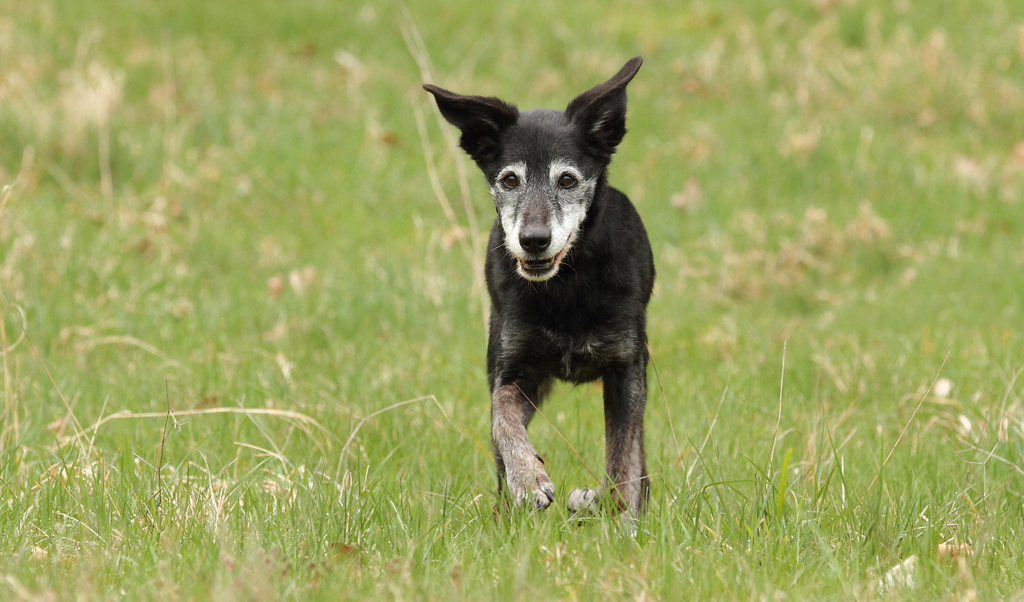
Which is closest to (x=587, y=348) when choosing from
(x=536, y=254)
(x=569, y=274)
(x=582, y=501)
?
(x=569, y=274)

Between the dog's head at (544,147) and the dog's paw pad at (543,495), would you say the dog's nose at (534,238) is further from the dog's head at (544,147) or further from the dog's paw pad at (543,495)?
the dog's paw pad at (543,495)

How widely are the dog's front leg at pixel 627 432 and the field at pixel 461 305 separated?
0.59 ft

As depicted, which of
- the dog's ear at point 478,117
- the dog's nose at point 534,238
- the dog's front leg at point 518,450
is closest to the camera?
the dog's front leg at point 518,450

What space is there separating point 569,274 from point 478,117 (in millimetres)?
743

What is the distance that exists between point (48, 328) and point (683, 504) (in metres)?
4.58

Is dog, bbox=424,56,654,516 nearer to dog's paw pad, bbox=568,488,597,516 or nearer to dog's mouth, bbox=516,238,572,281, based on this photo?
dog's mouth, bbox=516,238,572,281

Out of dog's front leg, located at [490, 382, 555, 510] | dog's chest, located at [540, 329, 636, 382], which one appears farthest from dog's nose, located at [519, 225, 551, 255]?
dog's front leg, located at [490, 382, 555, 510]

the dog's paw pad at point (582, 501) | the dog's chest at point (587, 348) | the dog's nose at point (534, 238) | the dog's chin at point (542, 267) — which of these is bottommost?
the dog's paw pad at point (582, 501)

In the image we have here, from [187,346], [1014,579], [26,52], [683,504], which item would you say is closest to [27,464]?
[187,346]

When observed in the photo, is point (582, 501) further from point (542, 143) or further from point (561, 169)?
point (542, 143)

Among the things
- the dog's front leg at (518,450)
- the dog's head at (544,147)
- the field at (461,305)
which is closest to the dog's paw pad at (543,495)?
the dog's front leg at (518,450)

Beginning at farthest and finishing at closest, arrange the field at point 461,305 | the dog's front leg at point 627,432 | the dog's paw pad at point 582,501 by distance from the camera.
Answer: the dog's front leg at point 627,432, the dog's paw pad at point 582,501, the field at point 461,305

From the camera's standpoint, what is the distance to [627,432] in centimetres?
384

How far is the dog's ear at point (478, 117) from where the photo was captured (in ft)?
12.8
